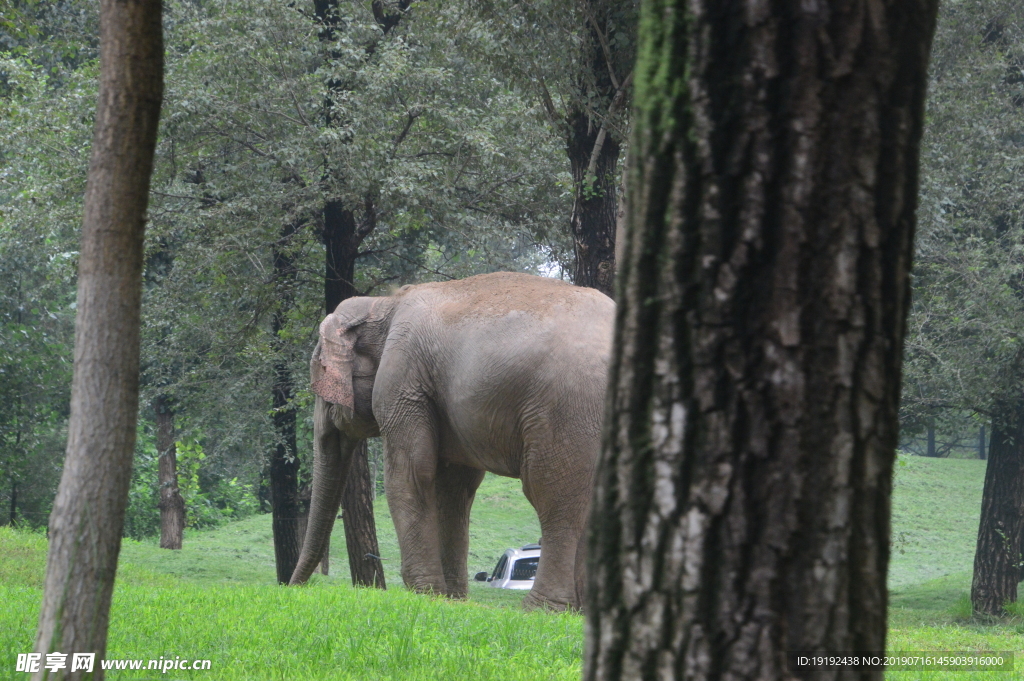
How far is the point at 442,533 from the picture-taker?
1056 cm

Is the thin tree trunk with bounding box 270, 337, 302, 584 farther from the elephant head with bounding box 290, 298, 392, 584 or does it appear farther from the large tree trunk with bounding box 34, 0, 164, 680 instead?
the large tree trunk with bounding box 34, 0, 164, 680

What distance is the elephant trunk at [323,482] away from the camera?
10.7 m

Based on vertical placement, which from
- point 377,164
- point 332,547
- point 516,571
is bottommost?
point 332,547

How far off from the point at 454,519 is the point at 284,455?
695 cm

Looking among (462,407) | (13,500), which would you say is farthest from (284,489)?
(13,500)

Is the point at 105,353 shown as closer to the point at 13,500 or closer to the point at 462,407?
the point at 462,407

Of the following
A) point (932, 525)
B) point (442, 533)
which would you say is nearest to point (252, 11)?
point (442, 533)

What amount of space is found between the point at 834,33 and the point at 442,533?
8.83 meters

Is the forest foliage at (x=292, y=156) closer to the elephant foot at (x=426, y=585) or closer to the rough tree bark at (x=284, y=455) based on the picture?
the rough tree bark at (x=284, y=455)

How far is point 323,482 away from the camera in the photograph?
10.9m

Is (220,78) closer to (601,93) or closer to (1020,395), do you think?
(601,93)

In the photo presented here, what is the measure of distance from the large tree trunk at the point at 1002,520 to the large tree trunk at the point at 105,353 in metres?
14.9

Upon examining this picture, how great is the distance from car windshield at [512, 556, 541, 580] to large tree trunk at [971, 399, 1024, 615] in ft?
23.8

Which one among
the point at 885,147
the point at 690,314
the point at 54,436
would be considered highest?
the point at 885,147
